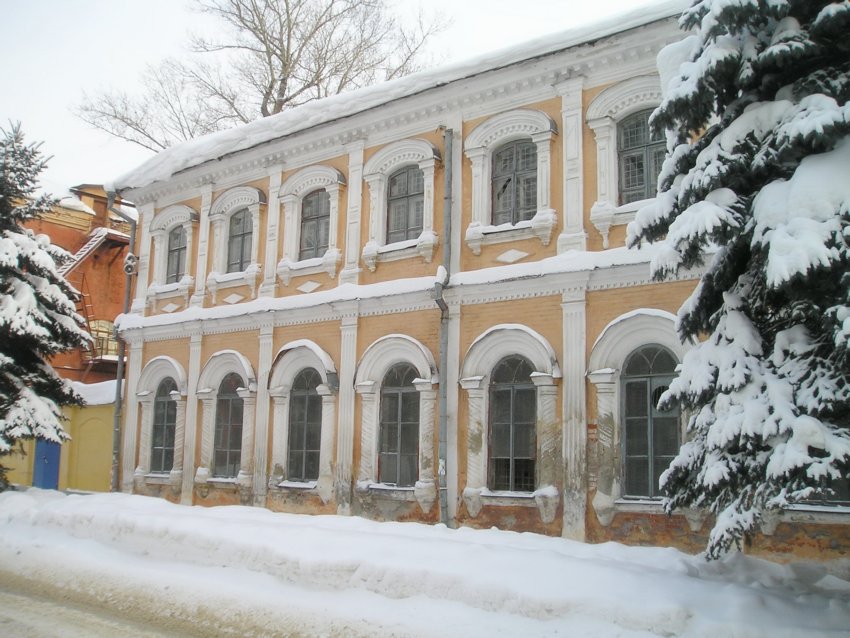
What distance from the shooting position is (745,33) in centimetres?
611

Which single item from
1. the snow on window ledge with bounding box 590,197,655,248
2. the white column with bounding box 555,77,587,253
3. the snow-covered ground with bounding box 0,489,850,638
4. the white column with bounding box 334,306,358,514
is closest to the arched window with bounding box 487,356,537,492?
the snow-covered ground with bounding box 0,489,850,638

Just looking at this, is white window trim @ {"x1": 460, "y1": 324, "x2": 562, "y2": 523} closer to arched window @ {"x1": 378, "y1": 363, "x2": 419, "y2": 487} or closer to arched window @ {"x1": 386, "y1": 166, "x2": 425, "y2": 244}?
arched window @ {"x1": 378, "y1": 363, "x2": 419, "y2": 487}

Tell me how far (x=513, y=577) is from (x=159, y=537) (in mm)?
4780

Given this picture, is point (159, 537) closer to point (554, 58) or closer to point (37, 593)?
point (37, 593)

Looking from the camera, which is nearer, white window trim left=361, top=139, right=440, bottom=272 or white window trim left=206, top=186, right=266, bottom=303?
white window trim left=361, top=139, right=440, bottom=272

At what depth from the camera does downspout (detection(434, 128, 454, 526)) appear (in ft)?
36.1

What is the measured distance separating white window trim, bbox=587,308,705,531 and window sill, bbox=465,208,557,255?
1.66 m

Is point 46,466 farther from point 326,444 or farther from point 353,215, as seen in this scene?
point 353,215

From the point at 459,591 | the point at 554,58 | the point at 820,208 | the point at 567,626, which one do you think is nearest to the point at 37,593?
the point at 459,591

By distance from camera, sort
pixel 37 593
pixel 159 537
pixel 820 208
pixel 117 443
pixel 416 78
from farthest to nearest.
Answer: pixel 117 443 < pixel 416 78 < pixel 159 537 < pixel 37 593 < pixel 820 208

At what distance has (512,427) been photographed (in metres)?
10.8

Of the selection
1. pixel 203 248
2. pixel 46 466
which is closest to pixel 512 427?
pixel 203 248

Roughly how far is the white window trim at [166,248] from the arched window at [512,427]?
24.1ft

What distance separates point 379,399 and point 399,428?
597mm
